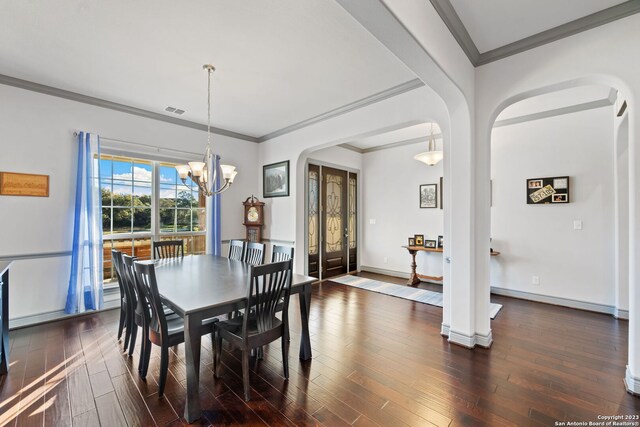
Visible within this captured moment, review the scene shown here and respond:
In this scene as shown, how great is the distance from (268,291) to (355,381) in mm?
1010

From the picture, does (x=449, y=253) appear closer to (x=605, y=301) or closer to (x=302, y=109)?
(x=605, y=301)

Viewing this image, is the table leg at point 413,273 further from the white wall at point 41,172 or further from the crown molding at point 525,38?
the white wall at point 41,172

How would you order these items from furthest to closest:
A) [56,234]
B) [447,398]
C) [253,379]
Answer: [56,234]
[253,379]
[447,398]

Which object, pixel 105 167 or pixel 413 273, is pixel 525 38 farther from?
pixel 105 167

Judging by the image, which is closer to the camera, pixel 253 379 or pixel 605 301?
pixel 253 379

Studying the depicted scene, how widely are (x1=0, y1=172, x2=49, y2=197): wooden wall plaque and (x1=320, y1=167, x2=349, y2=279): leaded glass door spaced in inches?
160

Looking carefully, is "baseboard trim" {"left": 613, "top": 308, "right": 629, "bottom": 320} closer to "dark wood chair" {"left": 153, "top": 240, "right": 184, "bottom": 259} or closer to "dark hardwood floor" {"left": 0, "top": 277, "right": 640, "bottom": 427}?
"dark hardwood floor" {"left": 0, "top": 277, "right": 640, "bottom": 427}

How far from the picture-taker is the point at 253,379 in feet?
7.45

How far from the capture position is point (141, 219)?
4.27 meters

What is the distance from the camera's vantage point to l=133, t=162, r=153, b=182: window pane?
4227 millimetres

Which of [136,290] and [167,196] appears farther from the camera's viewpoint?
[167,196]

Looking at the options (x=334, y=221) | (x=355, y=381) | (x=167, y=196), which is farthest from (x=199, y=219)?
(x=355, y=381)

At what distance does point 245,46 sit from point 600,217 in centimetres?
481

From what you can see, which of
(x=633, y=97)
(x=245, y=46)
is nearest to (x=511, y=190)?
(x=633, y=97)
